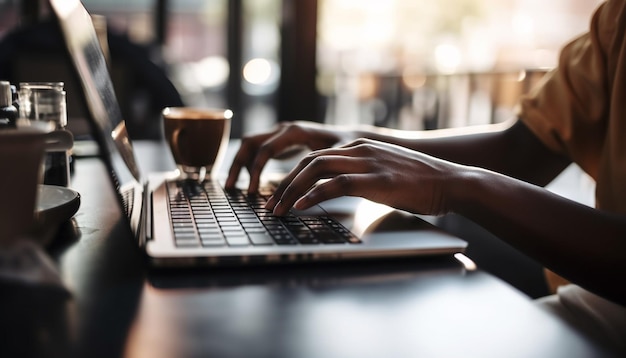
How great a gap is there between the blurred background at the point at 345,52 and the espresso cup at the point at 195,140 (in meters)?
1.26

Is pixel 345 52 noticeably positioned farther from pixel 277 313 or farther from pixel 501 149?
pixel 277 313

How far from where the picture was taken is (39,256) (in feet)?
1.24

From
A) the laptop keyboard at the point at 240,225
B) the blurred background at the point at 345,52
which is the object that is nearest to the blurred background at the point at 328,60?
the blurred background at the point at 345,52

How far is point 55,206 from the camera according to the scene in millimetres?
579

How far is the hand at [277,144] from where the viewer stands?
0.84 meters

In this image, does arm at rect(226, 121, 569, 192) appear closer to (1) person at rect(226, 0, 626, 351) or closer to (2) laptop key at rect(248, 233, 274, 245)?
(1) person at rect(226, 0, 626, 351)

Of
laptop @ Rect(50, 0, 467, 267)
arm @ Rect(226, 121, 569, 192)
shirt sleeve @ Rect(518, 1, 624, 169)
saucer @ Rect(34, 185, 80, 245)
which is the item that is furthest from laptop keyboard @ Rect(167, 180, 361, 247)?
shirt sleeve @ Rect(518, 1, 624, 169)

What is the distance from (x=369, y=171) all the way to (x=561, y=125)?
606 millimetres

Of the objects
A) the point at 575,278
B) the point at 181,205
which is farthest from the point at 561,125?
the point at 181,205

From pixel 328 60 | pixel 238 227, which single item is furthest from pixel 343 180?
pixel 328 60

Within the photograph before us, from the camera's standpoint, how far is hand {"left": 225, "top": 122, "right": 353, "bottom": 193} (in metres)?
0.84

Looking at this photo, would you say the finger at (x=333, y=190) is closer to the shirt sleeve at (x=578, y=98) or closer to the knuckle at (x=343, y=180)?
the knuckle at (x=343, y=180)

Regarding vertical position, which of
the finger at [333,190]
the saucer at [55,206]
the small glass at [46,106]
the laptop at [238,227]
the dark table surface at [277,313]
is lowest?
the dark table surface at [277,313]

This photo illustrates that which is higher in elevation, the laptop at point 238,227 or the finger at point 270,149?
the finger at point 270,149
